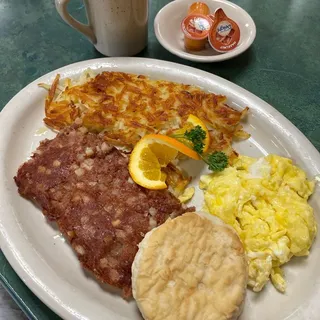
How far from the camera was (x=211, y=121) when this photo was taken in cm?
250

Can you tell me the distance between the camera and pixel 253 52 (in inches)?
128

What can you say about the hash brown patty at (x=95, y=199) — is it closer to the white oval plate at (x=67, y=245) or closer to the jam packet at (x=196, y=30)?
the white oval plate at (x=67, y=245)

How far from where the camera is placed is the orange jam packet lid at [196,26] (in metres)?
3.02

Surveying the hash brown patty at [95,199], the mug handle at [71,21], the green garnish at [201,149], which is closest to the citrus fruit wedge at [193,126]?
the green garnish at [201,149]

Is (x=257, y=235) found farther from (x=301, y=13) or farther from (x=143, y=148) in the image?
(x=301, y=13)

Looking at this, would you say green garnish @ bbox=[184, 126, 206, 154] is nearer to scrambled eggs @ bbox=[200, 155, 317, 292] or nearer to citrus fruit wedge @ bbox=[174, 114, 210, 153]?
citrus fruit wedge @ bbox=[174, 114, 210, 153]

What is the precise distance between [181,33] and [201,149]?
1278 millimetres

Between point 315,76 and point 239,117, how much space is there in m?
0.99

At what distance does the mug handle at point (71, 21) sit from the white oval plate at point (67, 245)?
0.89 ft

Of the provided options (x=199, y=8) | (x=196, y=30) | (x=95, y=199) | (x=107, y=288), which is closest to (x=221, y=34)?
(x=196, y=30)

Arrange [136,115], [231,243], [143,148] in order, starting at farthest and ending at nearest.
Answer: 1. [136,115]
2. [143,148]
3. [231,243]

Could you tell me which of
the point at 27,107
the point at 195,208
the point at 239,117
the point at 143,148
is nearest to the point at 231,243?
the point at 195,208

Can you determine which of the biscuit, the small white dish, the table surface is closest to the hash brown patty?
the biscuit

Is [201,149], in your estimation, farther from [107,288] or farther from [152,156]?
[107,288]
